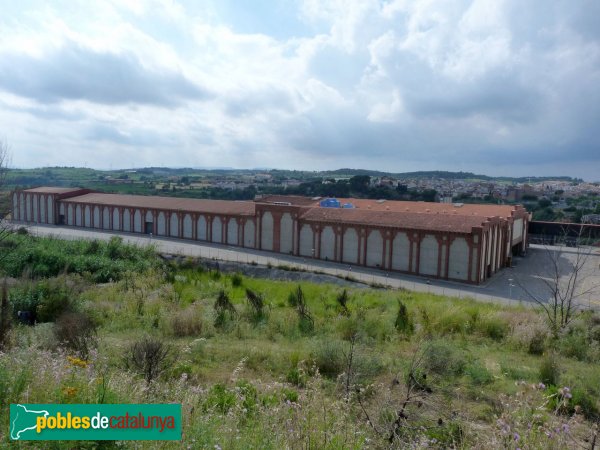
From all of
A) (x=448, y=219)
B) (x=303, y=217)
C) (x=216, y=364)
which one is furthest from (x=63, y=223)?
(x=216, y=364)

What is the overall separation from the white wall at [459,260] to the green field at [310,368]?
9223 millimetres

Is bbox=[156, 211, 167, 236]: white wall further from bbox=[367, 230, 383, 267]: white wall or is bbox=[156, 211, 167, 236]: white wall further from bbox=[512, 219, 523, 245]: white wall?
bbox=[512, 219, 523, 245]: white wall

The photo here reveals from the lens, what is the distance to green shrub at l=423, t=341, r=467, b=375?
34.5 ft

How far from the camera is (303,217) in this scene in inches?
1650

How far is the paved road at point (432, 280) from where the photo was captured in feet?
99.9

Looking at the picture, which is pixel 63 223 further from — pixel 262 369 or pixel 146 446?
pixel 146 446

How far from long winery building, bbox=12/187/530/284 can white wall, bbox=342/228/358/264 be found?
0.26 ft

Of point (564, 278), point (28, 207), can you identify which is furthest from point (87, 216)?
point (564, 278)

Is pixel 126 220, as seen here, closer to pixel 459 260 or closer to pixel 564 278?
pixel 459 260

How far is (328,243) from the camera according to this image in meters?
40.2

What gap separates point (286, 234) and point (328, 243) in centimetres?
462

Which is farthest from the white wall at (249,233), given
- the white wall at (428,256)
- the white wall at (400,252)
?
the white wall at (428,256)

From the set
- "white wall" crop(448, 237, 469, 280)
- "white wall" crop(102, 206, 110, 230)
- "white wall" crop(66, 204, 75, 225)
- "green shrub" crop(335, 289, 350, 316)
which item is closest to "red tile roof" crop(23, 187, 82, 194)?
"white wall" crop(66, 204, 75, 225)

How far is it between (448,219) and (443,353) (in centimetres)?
2538
